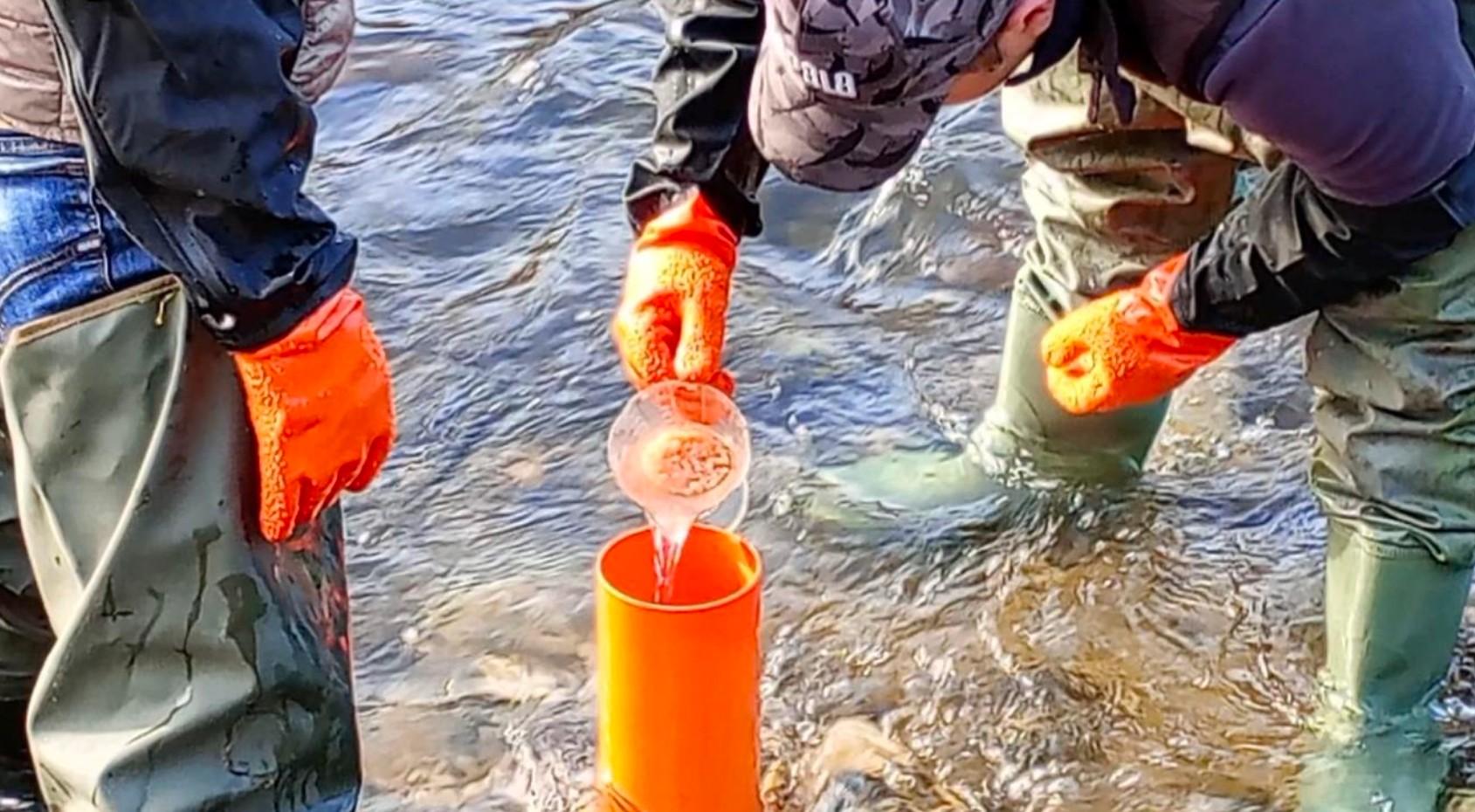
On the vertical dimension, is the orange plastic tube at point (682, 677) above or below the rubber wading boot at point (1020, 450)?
above

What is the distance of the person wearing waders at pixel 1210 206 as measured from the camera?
6.08 feet

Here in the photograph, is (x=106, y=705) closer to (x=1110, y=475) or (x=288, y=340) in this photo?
(x=288, y=340)

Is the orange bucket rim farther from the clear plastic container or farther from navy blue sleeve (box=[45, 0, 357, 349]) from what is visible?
navy blue sleeve (box=[45, 0, 357, 349])

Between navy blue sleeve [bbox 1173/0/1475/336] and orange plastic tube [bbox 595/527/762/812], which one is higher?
navy blue sleeve [bbox 1173/0/1475/336]

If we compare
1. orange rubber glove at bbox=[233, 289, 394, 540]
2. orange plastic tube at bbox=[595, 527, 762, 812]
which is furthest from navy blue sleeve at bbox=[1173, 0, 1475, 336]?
orange rubber glove at bbox=[233, 289, 394, 540]

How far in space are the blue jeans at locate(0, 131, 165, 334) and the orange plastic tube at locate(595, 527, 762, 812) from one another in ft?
1.77

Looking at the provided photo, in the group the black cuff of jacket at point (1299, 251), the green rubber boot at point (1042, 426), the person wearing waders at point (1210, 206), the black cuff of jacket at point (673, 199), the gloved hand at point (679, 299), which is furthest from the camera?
the green rubber boot at point (1042, 426)

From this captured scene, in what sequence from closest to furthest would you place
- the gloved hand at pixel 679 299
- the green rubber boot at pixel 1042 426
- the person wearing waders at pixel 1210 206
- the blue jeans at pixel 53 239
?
the blue jeans at pixel 53 239 < the person wearing waders at pixel 1210 206 < the gloved hand at pixel 679 299 < the green rubber boot at pixel 1042 426

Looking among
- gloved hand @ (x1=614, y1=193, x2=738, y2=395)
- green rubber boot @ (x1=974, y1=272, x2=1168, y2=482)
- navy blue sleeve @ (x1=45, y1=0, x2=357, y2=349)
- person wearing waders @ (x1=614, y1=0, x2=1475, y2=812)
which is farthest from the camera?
green rubber boot @ (x1=974, y1=272, x2=1168, y2=482)

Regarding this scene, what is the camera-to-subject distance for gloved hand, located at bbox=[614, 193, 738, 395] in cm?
217

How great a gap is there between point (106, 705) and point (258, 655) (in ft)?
0.45

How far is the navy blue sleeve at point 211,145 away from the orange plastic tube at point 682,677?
0.45 meters

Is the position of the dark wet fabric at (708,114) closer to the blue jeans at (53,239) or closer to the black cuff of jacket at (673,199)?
the black cuff of jacket at (673,199)

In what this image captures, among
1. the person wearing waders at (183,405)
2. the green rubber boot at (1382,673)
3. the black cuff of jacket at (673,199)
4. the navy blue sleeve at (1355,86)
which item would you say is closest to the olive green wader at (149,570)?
the person wearing waders at (183,405)
